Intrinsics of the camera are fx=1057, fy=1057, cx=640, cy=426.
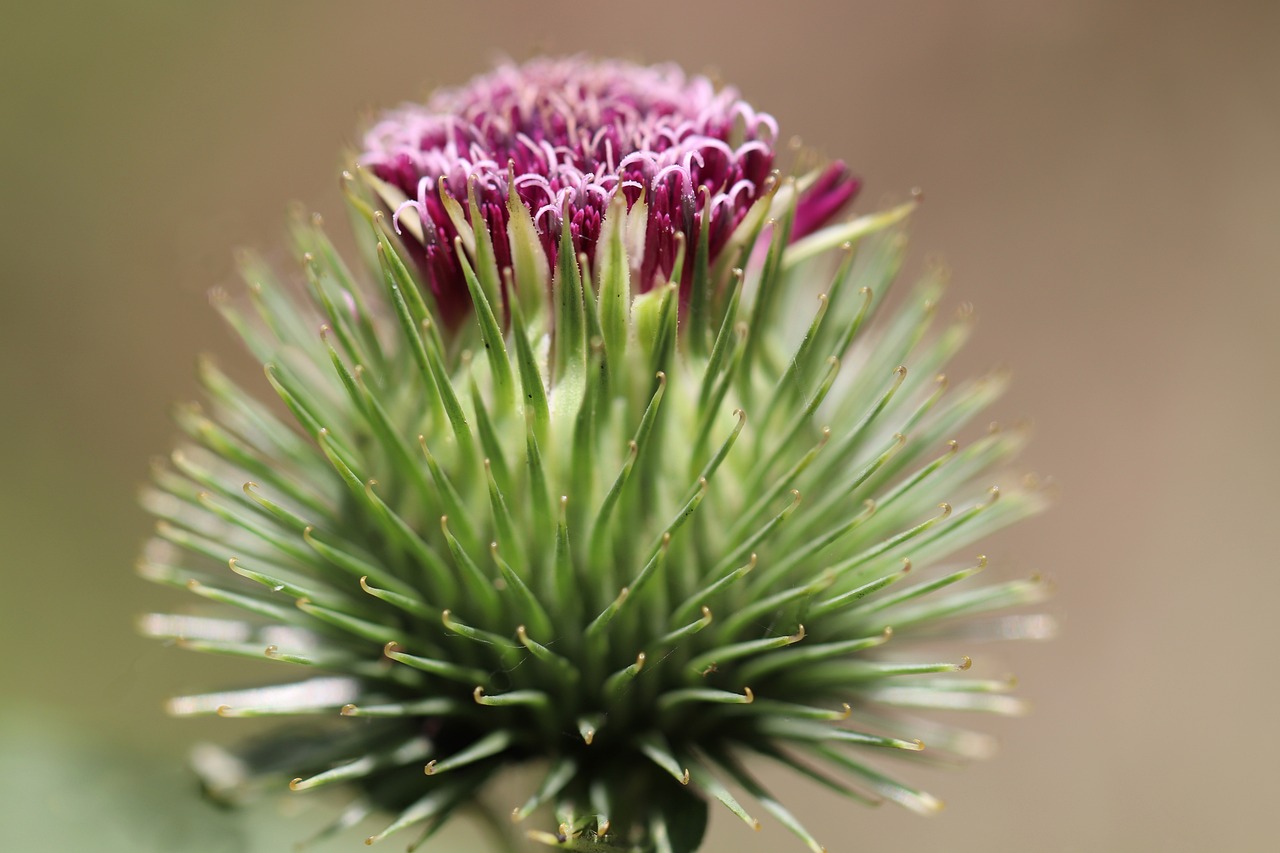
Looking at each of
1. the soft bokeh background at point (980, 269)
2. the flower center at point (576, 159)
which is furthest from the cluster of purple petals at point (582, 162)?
the soft bokeh background at point (980, 269)

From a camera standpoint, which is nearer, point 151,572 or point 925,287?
point 151,572

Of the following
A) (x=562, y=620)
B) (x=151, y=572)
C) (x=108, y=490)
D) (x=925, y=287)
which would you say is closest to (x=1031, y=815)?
(x=925, y=287)

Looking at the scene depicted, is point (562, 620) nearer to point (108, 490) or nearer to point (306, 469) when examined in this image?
point (306, 469)

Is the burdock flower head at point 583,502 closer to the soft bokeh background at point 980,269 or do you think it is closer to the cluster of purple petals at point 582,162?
the cluster of purple petals at point 582,162

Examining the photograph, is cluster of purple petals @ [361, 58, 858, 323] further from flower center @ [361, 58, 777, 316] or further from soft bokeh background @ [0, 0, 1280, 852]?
soft bokeh background @ [0, 0, 1280, 852]

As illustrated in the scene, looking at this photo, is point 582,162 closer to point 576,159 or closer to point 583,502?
point 576,159


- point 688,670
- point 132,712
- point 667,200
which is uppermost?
point 667,200

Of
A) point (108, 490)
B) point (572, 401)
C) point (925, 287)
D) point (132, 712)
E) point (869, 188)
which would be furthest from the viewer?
point (869, 188)
